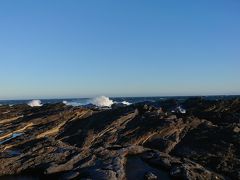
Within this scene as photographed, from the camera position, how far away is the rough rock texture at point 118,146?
19.9 m

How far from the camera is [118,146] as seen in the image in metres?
23.8

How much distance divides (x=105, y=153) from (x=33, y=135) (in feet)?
20.0

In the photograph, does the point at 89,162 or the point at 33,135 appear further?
the point at 33,135

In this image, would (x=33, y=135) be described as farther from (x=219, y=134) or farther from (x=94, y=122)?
(x=219, y=134)

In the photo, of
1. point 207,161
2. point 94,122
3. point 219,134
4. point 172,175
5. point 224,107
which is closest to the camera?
point 172,175

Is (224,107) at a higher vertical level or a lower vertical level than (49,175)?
higher

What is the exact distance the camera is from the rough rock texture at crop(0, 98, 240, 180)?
19.9 m

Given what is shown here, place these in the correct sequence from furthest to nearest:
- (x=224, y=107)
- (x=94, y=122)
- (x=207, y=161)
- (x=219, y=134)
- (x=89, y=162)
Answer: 1. (x=224, y=107)
2. (x=94, y=122)
3. (x=219, y=134)
4. (x=207, y=161)
5. (x=89, y=162)

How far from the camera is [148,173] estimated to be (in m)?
19.3

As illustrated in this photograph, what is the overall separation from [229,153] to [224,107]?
58.4ft

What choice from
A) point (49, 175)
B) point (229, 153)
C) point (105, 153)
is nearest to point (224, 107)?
point (229, 153)

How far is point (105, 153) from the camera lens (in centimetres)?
2178

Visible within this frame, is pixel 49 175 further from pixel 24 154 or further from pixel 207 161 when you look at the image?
pixel 207 161

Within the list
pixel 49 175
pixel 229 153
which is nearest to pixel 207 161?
pixel 229 153
